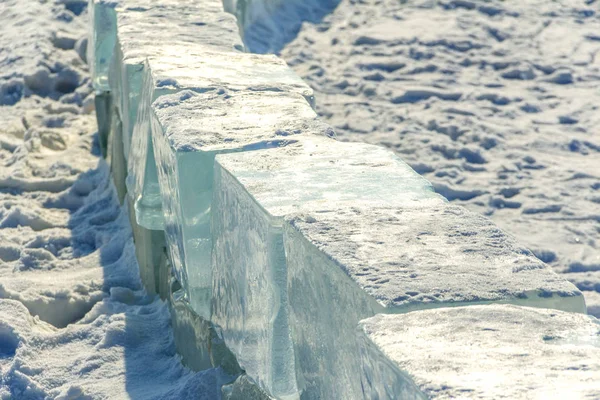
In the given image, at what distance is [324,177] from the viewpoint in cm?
207

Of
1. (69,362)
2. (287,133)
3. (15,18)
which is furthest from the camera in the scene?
(15,18)

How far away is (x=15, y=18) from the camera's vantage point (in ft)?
19.2

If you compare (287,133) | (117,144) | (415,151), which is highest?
(287,133)

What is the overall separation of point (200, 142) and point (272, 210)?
0.54m

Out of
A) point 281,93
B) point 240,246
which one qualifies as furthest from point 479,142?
point 240,246

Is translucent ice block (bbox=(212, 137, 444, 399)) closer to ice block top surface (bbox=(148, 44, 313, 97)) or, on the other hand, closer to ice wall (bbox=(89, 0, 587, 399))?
ice wall (bbox=(89, 0, 587, 399))

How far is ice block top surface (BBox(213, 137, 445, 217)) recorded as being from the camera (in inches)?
75.2

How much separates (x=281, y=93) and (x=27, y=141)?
6.86ft

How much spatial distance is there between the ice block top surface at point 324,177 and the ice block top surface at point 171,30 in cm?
116

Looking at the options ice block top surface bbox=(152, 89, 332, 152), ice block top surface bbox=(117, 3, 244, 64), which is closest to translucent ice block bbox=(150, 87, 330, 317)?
ice block top surface bbox=(152, 89, 332, 152)

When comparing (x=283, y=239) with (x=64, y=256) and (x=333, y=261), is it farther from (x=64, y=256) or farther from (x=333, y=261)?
(x=64, y=256)

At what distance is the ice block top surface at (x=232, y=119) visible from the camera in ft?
7.68

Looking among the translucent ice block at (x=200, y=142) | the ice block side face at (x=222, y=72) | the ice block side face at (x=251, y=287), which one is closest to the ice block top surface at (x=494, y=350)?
the ice block side face at (x=251, y=287)

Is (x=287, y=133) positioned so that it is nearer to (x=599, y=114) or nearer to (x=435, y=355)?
(x=435, y=355)
